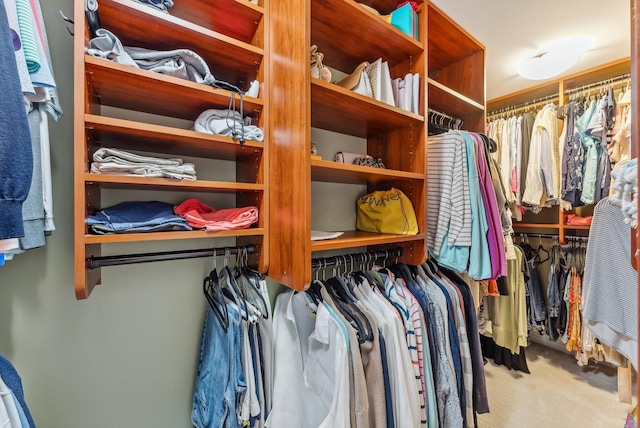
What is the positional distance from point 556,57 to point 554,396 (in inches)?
99.1

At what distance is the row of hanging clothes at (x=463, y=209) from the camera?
1244mm

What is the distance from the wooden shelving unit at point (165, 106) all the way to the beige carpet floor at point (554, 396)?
214cm

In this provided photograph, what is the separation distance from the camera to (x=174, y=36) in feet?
2.98

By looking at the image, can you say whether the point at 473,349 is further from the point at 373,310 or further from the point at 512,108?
the point at 512,108

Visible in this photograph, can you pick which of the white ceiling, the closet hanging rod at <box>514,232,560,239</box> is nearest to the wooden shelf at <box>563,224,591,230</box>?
the closet hanging rod at <box>514,232,560,239</box>

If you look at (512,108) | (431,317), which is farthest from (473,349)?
(512,108)

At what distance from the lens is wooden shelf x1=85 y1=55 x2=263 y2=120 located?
0.77 m

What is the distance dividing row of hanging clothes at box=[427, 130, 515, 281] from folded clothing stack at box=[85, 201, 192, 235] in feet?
3.68

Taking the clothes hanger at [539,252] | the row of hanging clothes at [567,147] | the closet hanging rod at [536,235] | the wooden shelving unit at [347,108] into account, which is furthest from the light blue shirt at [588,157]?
the wooden shelving unit at [347,108]

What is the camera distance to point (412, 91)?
128cm

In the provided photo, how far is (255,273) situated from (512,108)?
334 cm

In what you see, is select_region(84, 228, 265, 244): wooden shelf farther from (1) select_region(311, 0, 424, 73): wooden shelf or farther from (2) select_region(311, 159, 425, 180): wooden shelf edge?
(1) select_region(311, 0, 424, 73): wooden shelf

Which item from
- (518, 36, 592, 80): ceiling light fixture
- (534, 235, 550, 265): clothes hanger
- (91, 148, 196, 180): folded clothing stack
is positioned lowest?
(534, 235, 550, 265): clothes hanger

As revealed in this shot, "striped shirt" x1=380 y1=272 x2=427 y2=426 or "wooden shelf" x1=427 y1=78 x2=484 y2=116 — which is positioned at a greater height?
"wooden shelf" x1=427 y1=78 x2=484 y2=116
